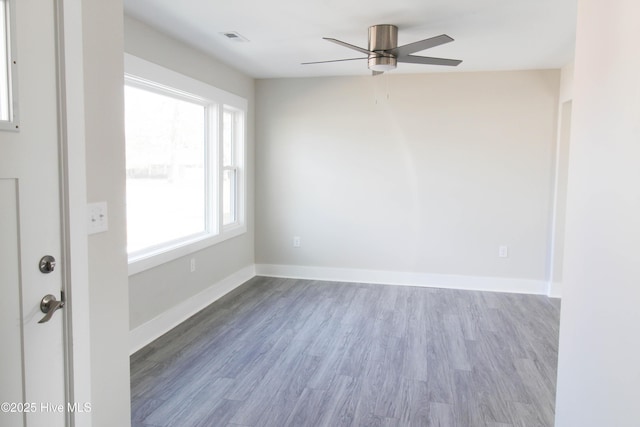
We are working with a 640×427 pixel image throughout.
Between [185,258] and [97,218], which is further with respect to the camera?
[185,258]

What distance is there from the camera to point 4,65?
4.53 feet

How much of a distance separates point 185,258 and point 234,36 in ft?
6.35

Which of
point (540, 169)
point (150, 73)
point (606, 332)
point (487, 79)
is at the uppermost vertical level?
point (487, 79)

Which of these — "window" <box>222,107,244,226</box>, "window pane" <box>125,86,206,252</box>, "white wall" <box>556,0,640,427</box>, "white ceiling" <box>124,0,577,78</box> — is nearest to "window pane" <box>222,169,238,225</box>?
"window" <box>222,107,244,226</box>

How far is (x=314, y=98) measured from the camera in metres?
5.43

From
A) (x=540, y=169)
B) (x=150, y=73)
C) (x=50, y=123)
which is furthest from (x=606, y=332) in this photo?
(x=540, y=169)

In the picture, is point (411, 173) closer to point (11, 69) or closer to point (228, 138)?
point (228, 138)

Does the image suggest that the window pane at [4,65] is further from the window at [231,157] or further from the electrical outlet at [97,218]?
the window at [231,157]

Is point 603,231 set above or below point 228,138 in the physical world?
below

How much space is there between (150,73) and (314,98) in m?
2.35

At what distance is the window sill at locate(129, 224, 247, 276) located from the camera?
3.43 meters

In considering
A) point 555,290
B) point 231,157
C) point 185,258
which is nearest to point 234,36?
point 231,157

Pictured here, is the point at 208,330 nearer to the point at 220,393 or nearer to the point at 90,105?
the point at 220,393

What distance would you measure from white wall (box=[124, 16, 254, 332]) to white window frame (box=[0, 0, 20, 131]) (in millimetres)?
1919
